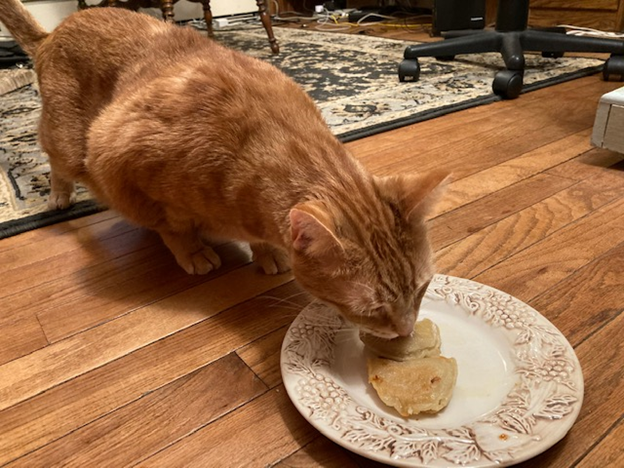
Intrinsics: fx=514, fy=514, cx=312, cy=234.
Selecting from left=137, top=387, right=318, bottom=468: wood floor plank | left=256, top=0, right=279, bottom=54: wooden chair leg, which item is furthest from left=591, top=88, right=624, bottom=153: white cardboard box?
left=256, top=0, right=279, bottom=54: wooden chair leg

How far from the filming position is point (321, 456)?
826 millimetres

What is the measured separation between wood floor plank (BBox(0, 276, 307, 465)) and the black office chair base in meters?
1.95

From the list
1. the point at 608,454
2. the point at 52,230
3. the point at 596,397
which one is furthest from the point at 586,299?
the point at 52,230

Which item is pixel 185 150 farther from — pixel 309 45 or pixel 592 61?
pixel 309 45

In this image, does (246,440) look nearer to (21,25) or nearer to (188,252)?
(188,252)

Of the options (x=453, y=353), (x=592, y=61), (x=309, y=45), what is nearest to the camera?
(x=453, y=353)

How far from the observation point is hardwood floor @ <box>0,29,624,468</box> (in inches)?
33.8

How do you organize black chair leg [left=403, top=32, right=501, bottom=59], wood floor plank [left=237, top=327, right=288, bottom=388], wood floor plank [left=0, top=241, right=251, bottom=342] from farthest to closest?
black chair leg [left=403, top=32, right=501, bottom=59] < wood floor plank [left=0, top=241, right=251, bottom=342] < wood floor plank [left=237, top=327, right=288, bottom=388]

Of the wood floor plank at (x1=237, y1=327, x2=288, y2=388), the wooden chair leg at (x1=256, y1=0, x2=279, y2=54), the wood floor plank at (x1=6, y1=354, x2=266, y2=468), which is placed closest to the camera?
the wood floor plank at (x1=6, y1=354, x2=266, y2=468)

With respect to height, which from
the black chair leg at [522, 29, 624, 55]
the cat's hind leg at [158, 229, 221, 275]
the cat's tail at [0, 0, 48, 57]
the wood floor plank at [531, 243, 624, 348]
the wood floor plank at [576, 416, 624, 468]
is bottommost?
the wood floor plank at [531, 243, 624, 348]

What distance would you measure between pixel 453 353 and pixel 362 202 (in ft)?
1.15

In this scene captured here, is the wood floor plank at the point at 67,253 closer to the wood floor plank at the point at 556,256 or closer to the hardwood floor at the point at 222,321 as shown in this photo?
the hardwood floor at the point at 222,321

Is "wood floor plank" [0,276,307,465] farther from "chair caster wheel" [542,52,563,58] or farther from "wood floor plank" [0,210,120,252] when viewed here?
"chair caster wheel" [542,52,563,58]

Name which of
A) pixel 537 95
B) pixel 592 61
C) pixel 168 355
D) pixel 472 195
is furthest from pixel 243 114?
pixel 592 61
